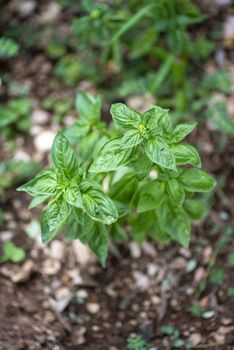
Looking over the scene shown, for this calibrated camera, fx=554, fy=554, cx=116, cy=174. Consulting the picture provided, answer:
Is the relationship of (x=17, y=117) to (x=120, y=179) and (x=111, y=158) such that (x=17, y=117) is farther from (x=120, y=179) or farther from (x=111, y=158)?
(x=111, y=158)

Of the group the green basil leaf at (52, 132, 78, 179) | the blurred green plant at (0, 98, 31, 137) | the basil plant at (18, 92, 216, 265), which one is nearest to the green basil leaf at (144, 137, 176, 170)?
the basil plant at (18, 92, 216, 265)

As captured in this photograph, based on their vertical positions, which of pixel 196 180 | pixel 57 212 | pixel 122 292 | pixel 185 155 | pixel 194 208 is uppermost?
pixel 57 212

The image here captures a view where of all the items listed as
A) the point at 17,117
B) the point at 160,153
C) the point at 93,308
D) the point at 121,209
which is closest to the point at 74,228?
the point at 121,209

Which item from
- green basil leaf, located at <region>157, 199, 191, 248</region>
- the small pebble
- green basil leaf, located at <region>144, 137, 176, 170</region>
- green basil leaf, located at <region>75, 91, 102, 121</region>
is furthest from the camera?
the small pebble

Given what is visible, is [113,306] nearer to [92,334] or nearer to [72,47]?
[92,334]

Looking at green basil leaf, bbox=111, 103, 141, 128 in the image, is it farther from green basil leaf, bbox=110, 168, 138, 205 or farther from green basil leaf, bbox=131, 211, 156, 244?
green basil leaf, bbox=131, 211, 156, 244

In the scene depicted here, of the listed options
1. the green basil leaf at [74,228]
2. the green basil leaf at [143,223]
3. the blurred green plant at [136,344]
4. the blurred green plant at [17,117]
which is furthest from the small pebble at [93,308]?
the blurred green plant at [17,117]

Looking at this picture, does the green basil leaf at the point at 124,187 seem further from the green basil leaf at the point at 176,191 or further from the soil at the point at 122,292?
the soil at the point at 122,292

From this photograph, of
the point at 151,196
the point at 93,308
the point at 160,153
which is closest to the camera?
the point at 160,153
